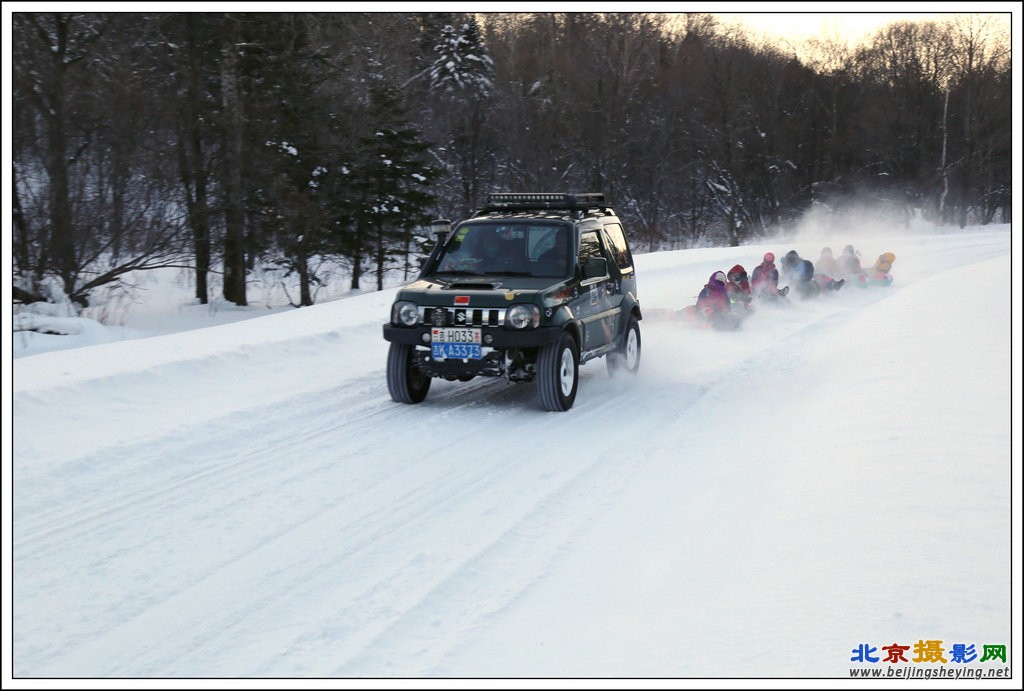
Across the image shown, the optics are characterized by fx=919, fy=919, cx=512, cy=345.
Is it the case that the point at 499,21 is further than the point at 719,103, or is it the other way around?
the point at 499,21

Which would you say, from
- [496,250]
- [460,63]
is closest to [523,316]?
[496,250]

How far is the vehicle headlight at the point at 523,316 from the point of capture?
8.93m

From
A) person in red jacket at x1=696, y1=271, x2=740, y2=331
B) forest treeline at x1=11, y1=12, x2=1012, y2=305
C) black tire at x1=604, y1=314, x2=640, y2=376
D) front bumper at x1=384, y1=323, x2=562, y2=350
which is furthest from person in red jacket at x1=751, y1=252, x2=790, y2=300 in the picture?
forest treeline at x1=11, y1=12, x2=1012, y2=305

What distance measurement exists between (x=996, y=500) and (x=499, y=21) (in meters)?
57.2

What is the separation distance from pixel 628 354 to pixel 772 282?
743 centimetres

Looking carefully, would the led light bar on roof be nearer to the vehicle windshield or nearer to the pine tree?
the vehicle windshield

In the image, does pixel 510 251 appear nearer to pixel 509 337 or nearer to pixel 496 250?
pixel 496 250

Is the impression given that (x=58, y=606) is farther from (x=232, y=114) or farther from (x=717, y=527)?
(x=232, y=114)

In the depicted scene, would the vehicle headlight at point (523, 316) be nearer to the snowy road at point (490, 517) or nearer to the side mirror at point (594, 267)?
the snowy road at point (490, 517)

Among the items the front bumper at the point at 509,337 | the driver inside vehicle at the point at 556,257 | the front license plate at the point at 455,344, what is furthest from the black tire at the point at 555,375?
the driver inside vehicle at the point at 556,257

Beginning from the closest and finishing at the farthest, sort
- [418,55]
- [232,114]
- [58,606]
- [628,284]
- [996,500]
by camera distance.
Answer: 1. [58,606]
2. [996,500]
3. [628,284]
4. [232,114]
5. [418,55]

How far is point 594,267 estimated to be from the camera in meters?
9.83

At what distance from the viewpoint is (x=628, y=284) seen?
11.4 m

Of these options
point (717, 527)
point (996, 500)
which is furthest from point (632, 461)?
point (996, 500)
